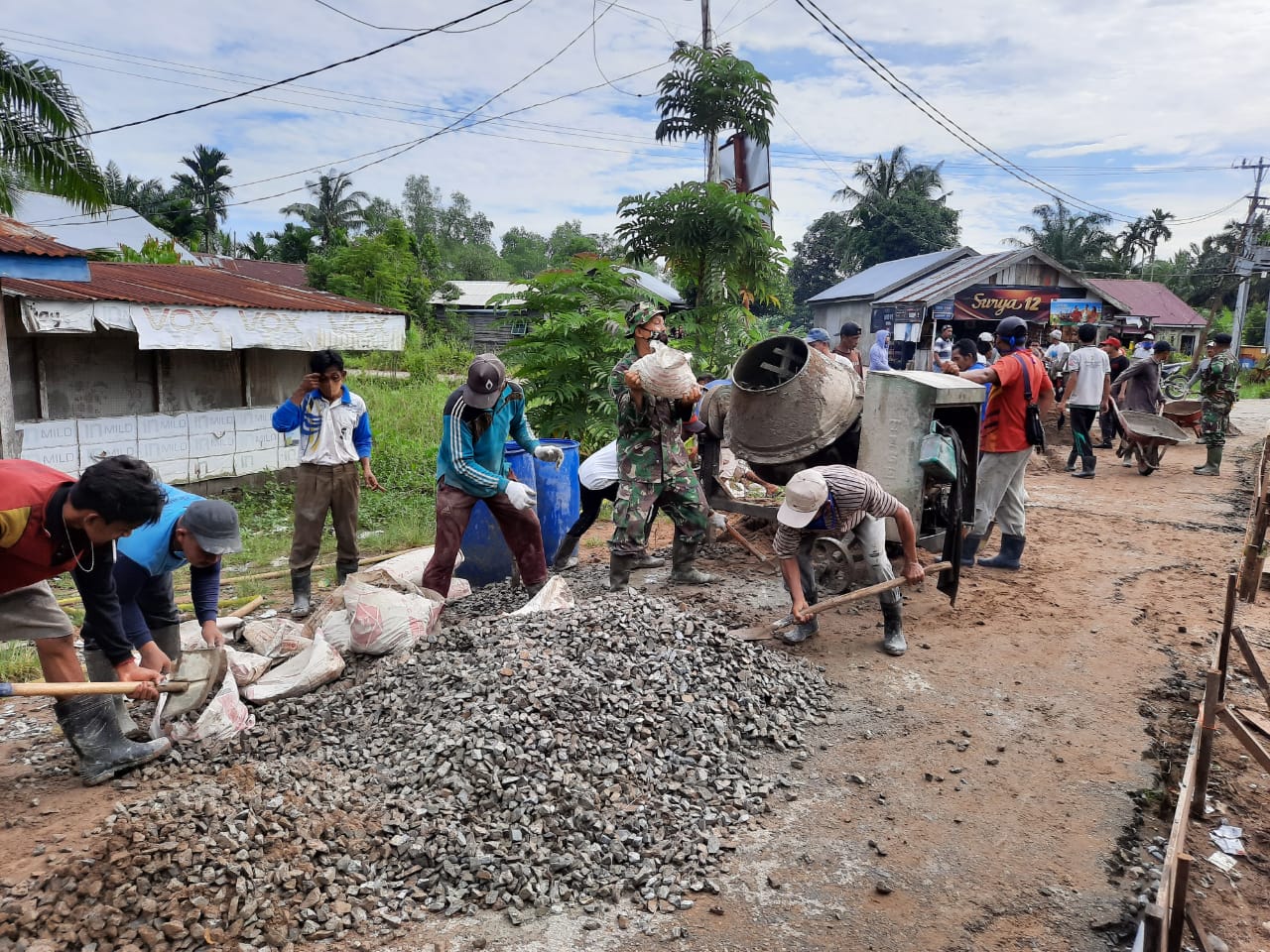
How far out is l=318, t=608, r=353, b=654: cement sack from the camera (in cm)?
425

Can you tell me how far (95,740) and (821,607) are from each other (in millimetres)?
3299

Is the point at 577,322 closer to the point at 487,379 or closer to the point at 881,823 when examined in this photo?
the point at 487,379

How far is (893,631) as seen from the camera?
461cm

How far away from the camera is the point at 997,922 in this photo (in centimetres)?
252

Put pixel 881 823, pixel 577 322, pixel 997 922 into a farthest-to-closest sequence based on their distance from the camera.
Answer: pixel 577 322, pixel 881 823, pixel 997 922

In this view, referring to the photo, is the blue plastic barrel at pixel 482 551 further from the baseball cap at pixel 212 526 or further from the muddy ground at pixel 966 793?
the baseball cap at pixel 212 526

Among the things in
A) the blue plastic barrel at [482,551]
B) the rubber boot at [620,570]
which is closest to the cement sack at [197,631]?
the blue plastic barrel at [482,551]

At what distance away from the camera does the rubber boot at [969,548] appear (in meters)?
6.05

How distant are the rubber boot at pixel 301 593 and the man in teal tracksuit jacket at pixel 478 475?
3.18ft

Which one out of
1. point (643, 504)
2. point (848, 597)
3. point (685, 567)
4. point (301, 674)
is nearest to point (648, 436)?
point (643, 504)

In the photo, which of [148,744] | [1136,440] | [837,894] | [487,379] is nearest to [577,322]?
[487,379]

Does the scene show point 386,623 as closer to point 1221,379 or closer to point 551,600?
point 551,600

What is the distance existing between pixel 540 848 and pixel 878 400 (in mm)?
3392

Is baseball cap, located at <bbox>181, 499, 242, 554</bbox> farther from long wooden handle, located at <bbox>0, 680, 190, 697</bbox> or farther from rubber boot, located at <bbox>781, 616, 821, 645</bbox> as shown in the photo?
rubber boot, located at <bbox>781, 616, 821, 645</bbox>
